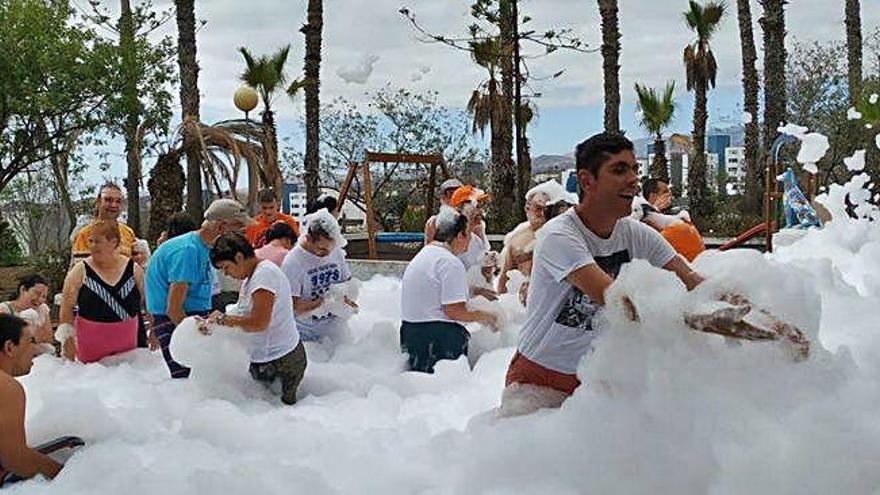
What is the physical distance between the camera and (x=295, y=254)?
5527 mm

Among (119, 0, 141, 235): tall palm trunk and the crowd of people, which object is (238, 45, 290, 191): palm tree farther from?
the crowd of people

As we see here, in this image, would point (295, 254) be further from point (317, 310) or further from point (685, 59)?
point (685, 59)

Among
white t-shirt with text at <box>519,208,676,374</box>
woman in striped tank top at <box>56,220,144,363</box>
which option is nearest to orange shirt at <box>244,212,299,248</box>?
woman in striped tank top at <box>56,220,144,363</box>

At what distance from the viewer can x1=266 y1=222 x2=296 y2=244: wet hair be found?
5887 mm

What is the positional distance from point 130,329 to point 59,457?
5.91 feet

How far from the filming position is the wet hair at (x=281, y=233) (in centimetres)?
589

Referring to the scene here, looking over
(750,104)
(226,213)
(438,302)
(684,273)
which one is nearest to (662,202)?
(438,302)

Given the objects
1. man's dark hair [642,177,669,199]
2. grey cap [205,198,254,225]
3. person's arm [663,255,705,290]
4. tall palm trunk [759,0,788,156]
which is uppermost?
tall palm trunk [759,0,788,156]

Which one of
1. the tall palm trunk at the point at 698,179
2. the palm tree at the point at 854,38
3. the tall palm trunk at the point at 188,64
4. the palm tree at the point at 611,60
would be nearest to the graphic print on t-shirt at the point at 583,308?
the tall palm trunk at the point at 188,64

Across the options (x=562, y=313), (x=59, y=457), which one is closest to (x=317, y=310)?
(x=59, y=457)

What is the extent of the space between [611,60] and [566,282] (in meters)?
10.4

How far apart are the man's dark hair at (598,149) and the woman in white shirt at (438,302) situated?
7.08 ft

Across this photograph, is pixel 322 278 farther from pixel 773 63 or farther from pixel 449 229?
pixel 773 63

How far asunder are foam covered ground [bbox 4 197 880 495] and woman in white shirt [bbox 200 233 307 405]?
112 mm
